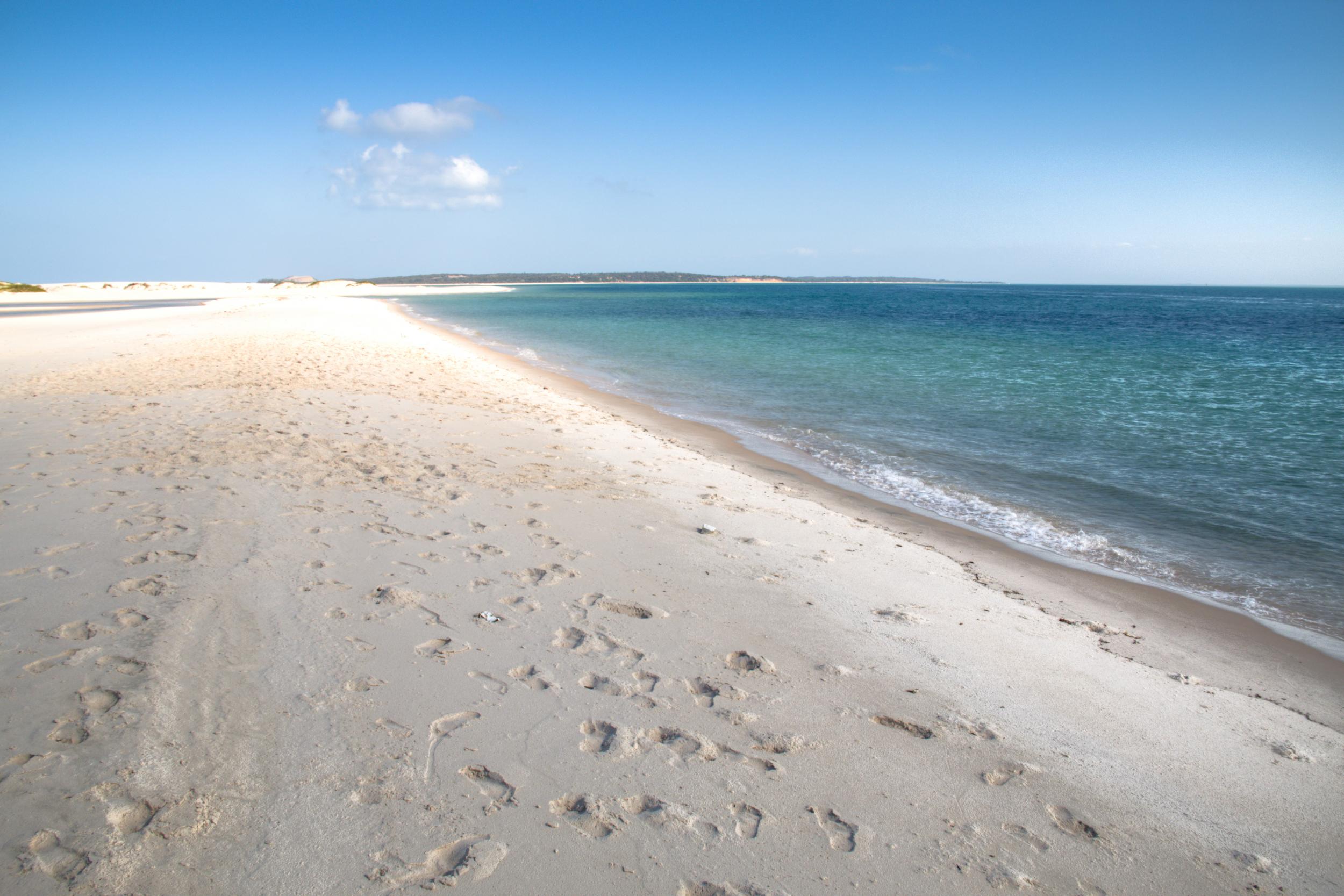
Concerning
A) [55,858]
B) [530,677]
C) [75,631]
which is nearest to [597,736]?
[530,677]

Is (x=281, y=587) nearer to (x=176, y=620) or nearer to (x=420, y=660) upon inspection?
(x=176, y=620)

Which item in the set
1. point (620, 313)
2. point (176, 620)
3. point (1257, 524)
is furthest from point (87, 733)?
point (620, 313)

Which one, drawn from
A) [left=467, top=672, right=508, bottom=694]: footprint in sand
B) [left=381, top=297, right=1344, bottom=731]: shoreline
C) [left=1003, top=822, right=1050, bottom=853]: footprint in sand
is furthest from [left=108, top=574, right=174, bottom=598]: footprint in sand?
[left=381, top=297, right=1344, bottom=731]: shoreline

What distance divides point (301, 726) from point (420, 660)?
665 mm

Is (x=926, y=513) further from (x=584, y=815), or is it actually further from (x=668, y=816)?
(x=584, y=815)

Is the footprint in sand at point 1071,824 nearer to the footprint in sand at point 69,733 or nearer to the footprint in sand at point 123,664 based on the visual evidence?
the footprint in sand at point 69,733

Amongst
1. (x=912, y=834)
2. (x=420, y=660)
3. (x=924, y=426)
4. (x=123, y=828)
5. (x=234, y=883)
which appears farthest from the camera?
(x=924, y=426)

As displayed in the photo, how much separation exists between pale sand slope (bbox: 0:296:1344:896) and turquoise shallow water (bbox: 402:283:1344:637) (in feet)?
7.38

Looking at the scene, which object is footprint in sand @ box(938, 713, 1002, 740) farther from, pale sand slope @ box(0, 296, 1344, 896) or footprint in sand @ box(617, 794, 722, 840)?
footprint in sand @ box(617, 794, 722, 840)

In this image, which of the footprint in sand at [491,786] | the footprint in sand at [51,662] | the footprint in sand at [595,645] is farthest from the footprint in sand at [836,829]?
the footprint in sand at [51,662]

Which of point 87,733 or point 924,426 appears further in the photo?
point 924,426

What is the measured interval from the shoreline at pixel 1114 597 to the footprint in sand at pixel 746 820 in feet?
10.7

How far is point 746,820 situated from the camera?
8.69ft

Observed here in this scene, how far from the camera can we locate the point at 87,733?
287 centimetres
